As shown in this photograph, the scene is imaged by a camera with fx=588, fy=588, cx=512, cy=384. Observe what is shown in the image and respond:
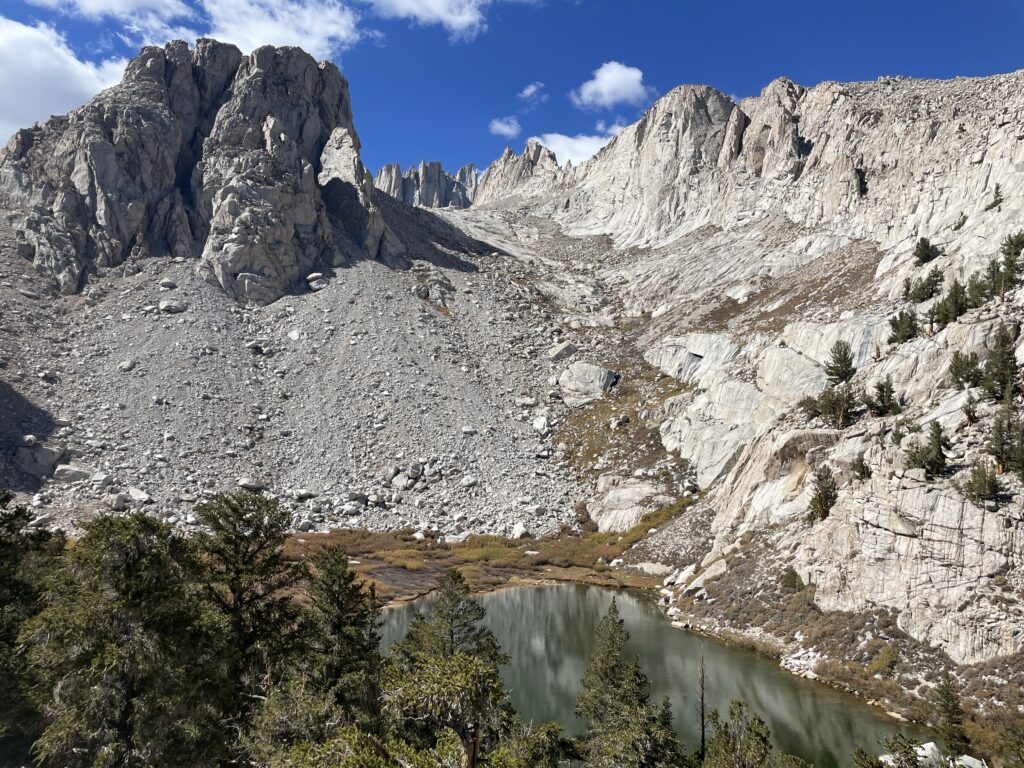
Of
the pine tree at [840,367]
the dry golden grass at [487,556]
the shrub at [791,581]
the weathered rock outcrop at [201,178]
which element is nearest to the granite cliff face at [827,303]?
the shrub at [791,581]

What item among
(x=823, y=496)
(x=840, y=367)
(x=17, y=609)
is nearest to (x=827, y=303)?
(x=840, y=367)

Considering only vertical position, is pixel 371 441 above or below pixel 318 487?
above

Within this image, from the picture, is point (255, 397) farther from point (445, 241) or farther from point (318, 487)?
point (445, 241)

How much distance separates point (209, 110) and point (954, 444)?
12517cm

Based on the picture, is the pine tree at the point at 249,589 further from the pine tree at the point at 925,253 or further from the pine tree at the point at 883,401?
the pine tree at the point at 925,253

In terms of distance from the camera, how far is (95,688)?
46.3ft

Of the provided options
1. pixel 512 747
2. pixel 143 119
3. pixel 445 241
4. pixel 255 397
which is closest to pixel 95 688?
pixel 512 747

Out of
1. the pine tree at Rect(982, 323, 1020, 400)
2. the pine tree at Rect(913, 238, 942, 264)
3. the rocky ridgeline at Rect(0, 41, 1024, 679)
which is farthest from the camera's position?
the pine tree at Rect(913, 238, 942, 264)

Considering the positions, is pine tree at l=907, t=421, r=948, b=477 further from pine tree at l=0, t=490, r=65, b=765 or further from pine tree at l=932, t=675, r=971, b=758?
pine tree at l=0, t=490, r=65, b=765

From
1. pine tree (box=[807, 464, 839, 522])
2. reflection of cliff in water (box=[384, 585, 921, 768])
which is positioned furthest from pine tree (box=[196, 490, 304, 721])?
pine tree (box=[807, 464, 839, 522])

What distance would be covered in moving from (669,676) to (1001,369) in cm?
2740

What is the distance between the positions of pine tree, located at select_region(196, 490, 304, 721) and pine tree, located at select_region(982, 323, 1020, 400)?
130ft

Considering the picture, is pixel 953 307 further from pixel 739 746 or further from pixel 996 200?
pixel 739 746

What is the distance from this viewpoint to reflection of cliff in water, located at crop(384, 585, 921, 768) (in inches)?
1028
